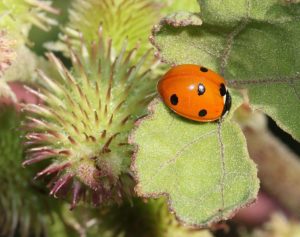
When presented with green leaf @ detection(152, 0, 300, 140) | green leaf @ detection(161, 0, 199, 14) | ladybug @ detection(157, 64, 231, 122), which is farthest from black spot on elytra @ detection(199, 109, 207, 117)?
green leaf @ detection(161, 0, 199, 14)

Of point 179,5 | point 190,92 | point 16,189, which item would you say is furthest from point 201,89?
point 16,189

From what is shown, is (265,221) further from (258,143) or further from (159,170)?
(159,170)

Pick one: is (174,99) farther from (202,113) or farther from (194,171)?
(194,171)

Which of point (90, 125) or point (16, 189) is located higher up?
point (90, 125)

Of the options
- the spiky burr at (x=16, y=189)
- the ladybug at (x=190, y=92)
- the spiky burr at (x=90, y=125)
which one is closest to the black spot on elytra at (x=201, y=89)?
the ladybug at (x=190, y=92)

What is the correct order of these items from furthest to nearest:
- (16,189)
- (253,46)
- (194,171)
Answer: (16,189) < (253,46) < (194,171)

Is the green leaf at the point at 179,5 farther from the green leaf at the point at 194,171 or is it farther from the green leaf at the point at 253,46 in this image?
the green leaf at the point at 194,171

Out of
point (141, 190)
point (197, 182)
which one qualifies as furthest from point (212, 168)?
point (141, 190)
